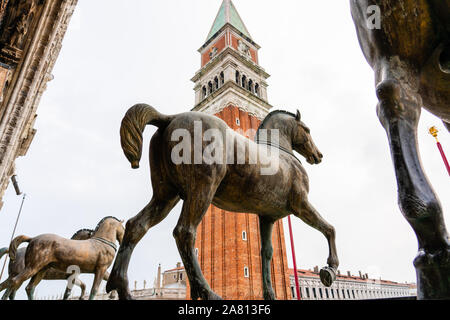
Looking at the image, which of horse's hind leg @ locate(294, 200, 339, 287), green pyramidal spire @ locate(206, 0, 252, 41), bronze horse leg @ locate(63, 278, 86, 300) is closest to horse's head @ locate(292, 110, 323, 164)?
horse's hind leg @ locate(294, 200, 339, 287)

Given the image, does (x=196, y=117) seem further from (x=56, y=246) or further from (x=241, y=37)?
(x=241, y=37)

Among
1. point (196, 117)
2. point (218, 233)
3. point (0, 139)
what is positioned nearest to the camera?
point (196, 117)

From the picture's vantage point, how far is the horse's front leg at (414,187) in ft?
3.24

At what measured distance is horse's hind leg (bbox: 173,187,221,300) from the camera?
1.81m

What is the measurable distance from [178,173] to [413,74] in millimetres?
1568

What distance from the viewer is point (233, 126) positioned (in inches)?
1086

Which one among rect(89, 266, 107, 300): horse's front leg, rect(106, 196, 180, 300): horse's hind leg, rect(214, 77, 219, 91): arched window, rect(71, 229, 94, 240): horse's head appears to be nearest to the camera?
rect(106, 196, 180, 300): horse's hind leg

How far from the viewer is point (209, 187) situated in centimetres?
199

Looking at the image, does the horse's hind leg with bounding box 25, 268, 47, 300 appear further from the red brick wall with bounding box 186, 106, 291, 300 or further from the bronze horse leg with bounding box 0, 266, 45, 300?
the red brick wall with bounding box 186, 106, 291, 300

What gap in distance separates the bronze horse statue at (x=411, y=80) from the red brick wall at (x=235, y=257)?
23073mm

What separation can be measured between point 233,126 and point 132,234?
84.8 ft

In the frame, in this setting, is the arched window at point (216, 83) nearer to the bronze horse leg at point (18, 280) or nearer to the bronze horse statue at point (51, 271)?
the bronze horse statue at point (51, 271)

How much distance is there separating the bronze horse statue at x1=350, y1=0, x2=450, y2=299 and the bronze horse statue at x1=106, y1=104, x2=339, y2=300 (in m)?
1.13
